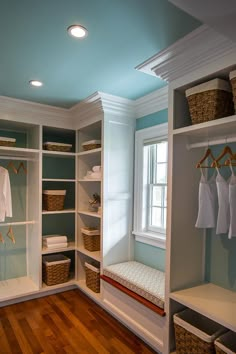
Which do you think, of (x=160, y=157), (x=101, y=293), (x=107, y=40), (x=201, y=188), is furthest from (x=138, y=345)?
(x=107, y=40)

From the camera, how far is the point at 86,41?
1.69 m

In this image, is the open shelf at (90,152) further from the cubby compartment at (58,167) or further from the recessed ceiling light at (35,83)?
the recessed ceiling light at (35,83)

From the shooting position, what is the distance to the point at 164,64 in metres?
1.81

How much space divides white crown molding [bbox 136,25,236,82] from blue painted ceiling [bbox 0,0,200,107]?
47 millimetres


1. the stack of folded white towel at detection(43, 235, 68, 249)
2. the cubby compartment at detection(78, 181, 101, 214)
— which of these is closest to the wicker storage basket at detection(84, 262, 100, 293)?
the stack of folded white towel at detection(43, 235, 68, 249)

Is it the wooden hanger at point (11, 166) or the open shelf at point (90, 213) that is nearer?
the open shelf at point (90, 213)

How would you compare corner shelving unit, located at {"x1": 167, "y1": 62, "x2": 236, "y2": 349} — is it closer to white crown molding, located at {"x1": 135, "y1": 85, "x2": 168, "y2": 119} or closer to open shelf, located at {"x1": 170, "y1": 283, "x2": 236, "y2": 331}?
open shelf, located at {"x1": 170, "y1": 283, "x2": 236, "y2": 331}

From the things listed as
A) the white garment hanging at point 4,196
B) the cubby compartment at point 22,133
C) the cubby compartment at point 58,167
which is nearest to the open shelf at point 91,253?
the white garment hanging at point 4,196

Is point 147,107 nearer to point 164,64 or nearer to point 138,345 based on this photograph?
point 164,64

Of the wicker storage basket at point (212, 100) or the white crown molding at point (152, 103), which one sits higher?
the white crown molding at point (152, 103)

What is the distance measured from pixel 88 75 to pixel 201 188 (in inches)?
55.2

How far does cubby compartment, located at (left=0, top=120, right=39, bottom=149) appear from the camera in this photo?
323cm

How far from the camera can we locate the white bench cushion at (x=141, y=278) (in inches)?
83.8

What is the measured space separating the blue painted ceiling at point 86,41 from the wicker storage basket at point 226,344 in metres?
1.96
